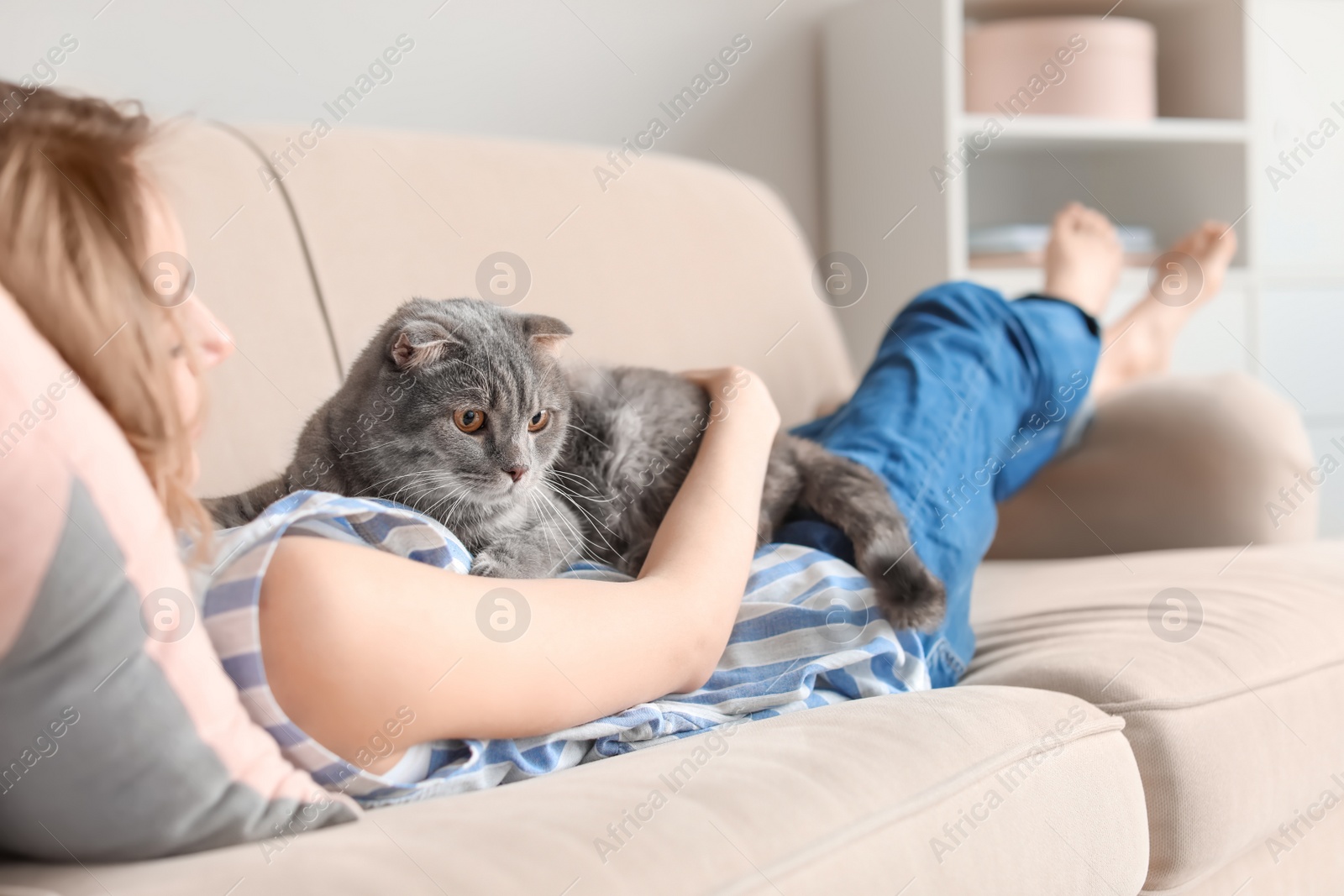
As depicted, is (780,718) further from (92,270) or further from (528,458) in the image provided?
(92,270)

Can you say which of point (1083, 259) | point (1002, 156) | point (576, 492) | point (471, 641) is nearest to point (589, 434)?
point (576, 492)

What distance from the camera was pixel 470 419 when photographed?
3.20 ft

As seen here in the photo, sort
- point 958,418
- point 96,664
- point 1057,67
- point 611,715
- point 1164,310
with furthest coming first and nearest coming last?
point 1057,67
point 1164,310
point 958,418
point 611,715
point 96,664

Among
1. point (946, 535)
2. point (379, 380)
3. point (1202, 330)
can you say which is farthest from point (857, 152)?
point (379, 380)

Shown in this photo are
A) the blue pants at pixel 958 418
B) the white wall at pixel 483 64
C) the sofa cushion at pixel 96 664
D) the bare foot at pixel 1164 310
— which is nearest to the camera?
the sofa cushion at pixel 96 664

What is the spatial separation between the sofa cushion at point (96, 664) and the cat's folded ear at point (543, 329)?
486mm

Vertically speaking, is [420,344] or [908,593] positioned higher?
[420,344]

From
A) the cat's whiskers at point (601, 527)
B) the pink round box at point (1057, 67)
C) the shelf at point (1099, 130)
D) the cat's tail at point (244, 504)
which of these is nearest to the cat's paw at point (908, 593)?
the cat's whiskers at point (601, 527)

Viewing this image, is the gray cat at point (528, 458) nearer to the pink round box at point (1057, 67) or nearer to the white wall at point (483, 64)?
the white wall at point (483, 64)

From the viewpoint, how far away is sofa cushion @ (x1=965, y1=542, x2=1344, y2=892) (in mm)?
978

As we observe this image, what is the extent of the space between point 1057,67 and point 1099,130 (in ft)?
0.63

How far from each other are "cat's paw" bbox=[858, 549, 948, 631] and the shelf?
5.61 ft

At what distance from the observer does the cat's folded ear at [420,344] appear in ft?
3.00

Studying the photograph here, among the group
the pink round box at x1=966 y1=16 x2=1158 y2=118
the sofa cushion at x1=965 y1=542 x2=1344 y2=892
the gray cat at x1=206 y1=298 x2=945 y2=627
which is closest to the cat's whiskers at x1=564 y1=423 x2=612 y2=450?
the gray cat at x1=206 y1=298 x2=945 y2=627
